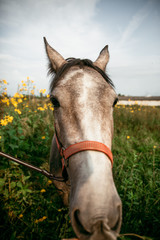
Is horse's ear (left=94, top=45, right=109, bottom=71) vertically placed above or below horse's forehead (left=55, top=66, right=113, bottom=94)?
above

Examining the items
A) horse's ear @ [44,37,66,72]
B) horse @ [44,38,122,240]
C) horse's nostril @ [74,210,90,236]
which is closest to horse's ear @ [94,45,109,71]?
horse @ [44,38,122,240]

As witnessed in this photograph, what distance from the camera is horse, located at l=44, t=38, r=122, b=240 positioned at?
2.87 ft

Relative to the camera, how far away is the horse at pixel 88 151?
2.87 feet

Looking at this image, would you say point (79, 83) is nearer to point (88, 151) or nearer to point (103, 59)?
point (88, 151)

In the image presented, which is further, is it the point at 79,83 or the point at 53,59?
the point at 53,59

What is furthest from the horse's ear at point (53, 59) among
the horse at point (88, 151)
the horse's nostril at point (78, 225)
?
the horse's nostril at point (78, 225)

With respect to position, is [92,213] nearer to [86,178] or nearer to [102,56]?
[86,178]

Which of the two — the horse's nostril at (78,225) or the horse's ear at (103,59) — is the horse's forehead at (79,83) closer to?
the horse's ear at (103,59)

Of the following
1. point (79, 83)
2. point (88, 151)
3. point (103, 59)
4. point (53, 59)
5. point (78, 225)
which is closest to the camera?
point (78, 225)

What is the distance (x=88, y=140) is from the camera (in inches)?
45.3

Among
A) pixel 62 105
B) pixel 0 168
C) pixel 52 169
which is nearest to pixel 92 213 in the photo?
pixel 62 105

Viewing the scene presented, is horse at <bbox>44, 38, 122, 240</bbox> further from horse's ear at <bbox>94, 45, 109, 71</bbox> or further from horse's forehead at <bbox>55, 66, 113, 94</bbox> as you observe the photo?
horse's ear at <bbox>94, 45, 109, 71</bbox>

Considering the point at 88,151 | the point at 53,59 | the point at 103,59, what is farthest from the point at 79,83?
the point at 103,59

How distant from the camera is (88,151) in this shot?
3.60 feet
